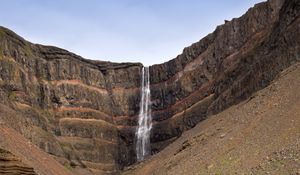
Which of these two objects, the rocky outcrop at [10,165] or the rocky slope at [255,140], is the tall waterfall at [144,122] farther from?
the rocky outcrop at [10,165]

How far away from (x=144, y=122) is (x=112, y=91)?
9.78 meters

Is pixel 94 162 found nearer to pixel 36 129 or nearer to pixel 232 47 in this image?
pixel 36 129

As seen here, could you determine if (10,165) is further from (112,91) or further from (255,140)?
(112,91)

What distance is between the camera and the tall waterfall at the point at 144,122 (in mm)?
89669

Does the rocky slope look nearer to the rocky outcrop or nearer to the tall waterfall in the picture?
the rocky outcrop

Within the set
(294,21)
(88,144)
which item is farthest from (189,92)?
(294,21)

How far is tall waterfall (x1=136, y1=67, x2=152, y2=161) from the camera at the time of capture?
8967 centimetres

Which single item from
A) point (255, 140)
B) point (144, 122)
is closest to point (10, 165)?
point (255, 140)

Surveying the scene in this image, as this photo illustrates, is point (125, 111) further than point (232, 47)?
Yes

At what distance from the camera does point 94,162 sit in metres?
83.8

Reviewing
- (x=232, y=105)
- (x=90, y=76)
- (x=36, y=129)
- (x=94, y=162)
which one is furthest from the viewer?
(x=90, y=76)

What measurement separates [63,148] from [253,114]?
41687 mm

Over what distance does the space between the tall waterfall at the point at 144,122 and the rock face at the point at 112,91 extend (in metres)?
1.15

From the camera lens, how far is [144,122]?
94.2 metres
